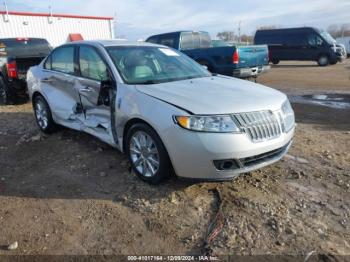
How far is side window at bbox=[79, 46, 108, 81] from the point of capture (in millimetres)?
4566

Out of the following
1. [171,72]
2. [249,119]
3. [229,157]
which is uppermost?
[171,72]

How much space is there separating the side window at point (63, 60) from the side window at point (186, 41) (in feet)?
22.2

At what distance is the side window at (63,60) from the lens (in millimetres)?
5305

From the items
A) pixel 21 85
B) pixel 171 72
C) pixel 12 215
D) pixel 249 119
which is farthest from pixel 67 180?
pixel 21 85

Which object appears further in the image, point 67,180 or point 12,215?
point 67,180

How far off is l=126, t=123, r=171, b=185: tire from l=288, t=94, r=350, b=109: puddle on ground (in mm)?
5901

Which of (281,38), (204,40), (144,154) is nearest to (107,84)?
(144,154)

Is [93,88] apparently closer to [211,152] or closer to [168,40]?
[211,152]

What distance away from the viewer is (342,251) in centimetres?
292

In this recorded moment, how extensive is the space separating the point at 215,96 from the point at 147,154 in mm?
986

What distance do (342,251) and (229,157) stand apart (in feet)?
4.02

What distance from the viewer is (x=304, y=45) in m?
20.7

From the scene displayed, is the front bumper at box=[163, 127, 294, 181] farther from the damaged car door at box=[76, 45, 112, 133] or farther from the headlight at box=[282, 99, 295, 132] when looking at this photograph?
the damaged car door at box=[76, 45, 112, 133]

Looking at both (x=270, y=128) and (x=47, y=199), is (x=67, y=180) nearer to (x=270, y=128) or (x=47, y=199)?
(x=47, y=199)
